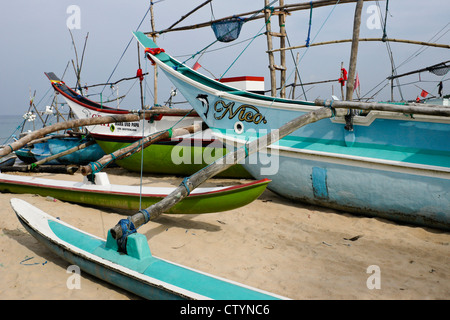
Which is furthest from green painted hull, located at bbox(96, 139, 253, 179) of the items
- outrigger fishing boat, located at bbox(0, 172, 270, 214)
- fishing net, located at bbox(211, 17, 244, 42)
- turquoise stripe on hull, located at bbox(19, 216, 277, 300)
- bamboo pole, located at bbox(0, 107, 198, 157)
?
turquoise stripe on hull, located at bbox(19, 216, 277, 300)

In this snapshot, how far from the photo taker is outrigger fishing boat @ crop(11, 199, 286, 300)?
9.82 feet

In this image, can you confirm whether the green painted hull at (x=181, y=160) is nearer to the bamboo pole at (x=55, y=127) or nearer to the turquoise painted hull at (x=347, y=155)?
the bamboo pole at (x=55, y=127)

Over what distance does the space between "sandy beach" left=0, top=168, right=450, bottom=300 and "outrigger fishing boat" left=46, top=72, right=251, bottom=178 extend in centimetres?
270

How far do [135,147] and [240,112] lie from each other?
2373mm

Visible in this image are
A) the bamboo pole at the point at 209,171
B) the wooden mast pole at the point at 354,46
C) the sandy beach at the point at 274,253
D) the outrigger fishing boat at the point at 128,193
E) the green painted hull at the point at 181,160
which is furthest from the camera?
the green painted hull at the point at 181,160

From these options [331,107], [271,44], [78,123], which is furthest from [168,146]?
[331,107]

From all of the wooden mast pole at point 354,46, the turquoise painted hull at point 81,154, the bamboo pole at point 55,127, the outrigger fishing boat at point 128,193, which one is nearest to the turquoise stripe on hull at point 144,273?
the outrigger fishing boat at point 128,193

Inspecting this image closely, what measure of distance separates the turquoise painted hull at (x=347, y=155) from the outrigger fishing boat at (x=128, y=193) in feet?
5.52

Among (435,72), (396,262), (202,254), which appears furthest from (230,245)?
(435,72)

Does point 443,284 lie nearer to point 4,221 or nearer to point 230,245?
point 230,245

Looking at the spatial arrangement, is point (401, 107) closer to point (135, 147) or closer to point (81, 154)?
point (135, 147)

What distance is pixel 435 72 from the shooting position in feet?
38.1

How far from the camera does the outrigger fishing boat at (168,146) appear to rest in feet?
28.9
